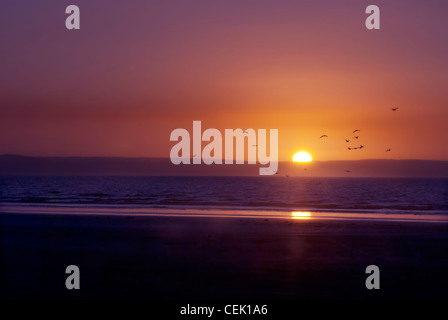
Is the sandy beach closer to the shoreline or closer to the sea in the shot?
the shoreline

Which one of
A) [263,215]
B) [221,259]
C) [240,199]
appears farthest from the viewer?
[240,199]

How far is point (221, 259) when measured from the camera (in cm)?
1239

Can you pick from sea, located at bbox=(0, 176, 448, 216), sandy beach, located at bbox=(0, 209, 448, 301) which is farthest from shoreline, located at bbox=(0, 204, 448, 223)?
sandy beach, located at bbox=(0, 209, 448, 301)

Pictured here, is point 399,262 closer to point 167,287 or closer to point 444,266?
point 444,266

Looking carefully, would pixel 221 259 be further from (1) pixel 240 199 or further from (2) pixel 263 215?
(1) pixel 240 199

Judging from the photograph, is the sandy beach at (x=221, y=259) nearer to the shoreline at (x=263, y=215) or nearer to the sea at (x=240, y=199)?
the shoreline at (x=263, y=215)

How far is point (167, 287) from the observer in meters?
9.78

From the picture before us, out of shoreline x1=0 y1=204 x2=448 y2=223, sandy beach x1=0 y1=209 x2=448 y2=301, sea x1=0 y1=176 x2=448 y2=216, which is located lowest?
sea x1=0 y1=176 x2=448 y2=216

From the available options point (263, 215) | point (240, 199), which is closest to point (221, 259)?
point (263, 215)

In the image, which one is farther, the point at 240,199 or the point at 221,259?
the point at 240,199

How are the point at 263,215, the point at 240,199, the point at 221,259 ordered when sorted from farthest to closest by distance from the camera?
the point at 240,199 → the point at 263,215 → the point at 221,259

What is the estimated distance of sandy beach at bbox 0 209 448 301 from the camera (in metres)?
9.56

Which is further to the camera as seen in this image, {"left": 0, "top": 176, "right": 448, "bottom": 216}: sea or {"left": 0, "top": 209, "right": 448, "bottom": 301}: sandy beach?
{"left": 0, "top": 176, "right": 448, "bottom": 216}: sea
